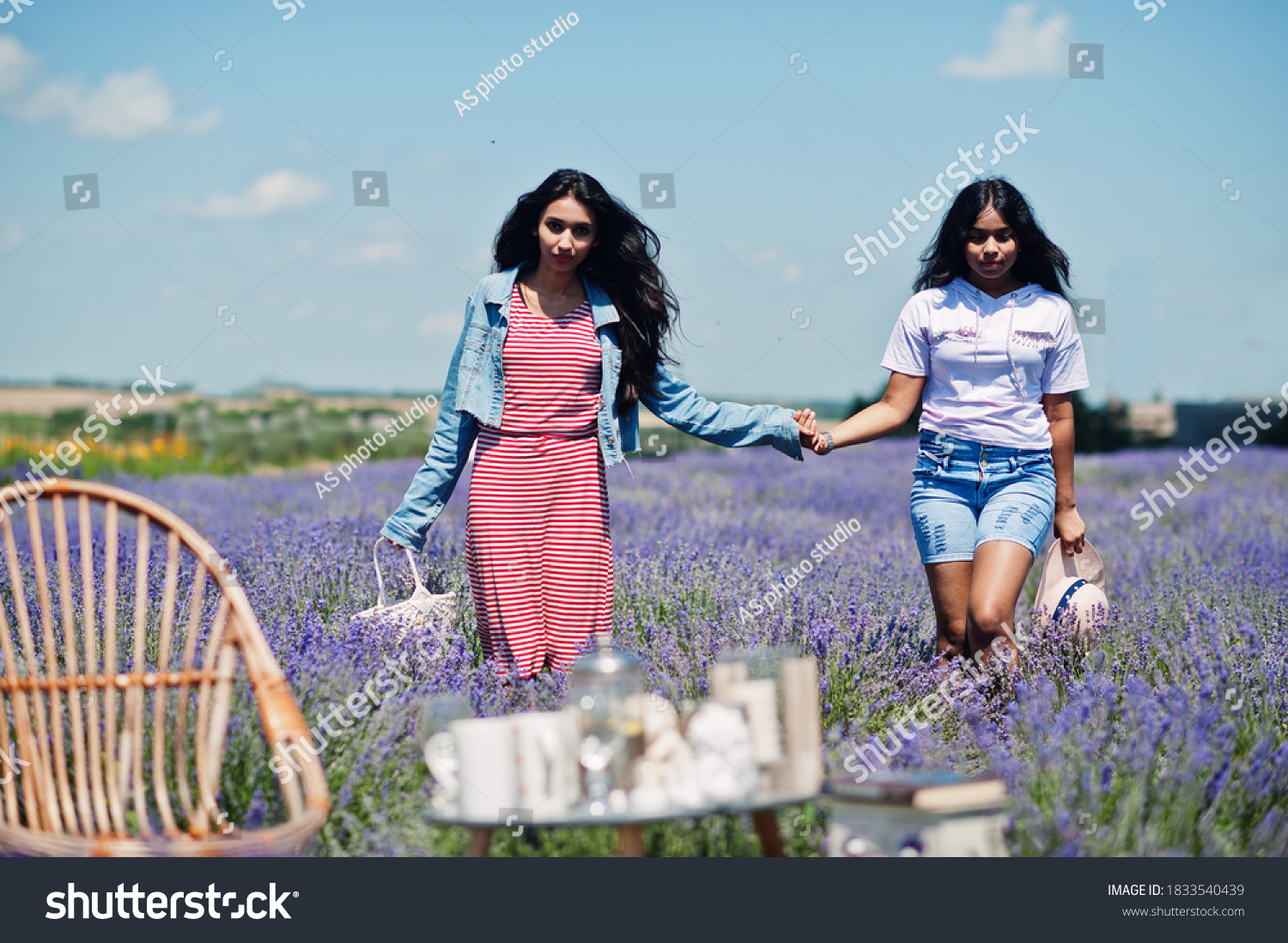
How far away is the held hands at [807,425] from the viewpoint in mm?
3371

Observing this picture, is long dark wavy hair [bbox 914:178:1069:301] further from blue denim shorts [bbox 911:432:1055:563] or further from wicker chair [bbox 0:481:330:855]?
wicker chair [bbox 0:481:330:855]

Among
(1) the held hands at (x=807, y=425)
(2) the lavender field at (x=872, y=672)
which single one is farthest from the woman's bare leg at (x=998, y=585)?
(1) the held hands at (x=807, y=425)

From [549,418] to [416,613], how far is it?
715 mm

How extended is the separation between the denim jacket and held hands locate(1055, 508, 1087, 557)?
0.82m

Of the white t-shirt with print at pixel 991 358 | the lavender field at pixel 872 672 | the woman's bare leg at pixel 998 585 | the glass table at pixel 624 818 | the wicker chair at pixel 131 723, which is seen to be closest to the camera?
the glass table at pixel 624 818

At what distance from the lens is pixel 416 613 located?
3.35 meters

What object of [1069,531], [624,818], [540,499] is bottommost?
[624,818]

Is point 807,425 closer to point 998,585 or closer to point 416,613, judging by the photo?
point 998,585

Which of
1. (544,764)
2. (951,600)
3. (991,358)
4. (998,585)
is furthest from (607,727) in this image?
(991,358)

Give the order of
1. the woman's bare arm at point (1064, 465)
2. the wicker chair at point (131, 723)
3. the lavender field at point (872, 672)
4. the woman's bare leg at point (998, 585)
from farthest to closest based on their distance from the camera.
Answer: the woman's bare arm at point (1064, 465)
the woman's bare leg at point (998, 585)
the lavender field at point (872, 672)
the wicker chair at point (131, 723)

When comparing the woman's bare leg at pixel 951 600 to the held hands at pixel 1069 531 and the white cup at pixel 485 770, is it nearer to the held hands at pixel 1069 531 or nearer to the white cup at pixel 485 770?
the held hands at pixel 1069 531

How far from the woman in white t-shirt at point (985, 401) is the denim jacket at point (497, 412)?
11.7 inches

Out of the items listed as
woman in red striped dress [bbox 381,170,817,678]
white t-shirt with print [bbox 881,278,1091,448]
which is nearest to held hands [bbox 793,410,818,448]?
woman in red striped dress [bbox 381,170,817,678]

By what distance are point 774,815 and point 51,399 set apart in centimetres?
1204
